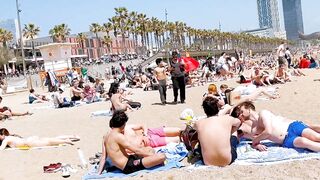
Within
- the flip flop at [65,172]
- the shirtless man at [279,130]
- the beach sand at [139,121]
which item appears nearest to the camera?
the beach sand at [139,121]

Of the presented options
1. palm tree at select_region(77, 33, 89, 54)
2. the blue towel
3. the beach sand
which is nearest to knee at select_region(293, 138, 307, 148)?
the beach sand

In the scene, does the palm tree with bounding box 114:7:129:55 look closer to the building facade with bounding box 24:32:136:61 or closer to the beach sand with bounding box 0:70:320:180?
the building facade with bounding box 24:32:136:61

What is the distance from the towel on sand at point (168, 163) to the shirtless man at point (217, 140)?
0.57 m

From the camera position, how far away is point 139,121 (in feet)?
35.4

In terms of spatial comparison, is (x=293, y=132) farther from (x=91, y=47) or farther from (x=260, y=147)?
(x=91, y=47)

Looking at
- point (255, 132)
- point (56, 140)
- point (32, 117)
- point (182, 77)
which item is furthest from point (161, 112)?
point (255, 132)

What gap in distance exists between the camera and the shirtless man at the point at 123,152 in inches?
230

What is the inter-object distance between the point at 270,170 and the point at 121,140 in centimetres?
191

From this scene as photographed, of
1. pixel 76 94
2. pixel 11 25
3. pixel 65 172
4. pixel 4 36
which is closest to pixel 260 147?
pixel 65 172

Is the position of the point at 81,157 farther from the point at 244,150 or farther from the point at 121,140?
the point at 244,150

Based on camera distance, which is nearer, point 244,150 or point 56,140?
point 244,150

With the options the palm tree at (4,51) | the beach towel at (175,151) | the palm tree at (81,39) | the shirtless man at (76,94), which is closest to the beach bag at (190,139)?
the beach towel at (175,151)

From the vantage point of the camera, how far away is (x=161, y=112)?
1188cm

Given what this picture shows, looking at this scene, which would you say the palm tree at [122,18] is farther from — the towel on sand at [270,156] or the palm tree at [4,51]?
the towel on sand at [270,156]
